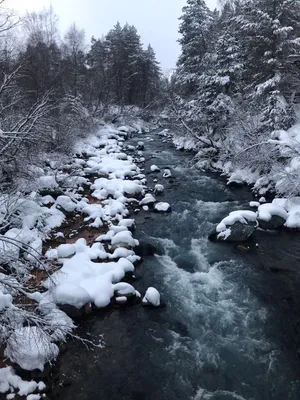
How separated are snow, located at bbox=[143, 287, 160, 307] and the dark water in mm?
193

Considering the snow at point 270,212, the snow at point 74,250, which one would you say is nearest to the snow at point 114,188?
the snow at point 74,250

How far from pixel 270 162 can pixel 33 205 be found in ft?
32.8

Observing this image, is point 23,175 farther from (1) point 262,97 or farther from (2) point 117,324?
(1) point 262,97

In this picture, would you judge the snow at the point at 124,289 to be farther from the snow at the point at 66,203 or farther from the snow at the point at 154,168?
the snow at the point at 154,168

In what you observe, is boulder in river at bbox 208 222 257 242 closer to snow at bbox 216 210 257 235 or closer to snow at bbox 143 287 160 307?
snow at bbox 216 210 257 235

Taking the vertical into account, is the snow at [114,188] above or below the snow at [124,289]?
above

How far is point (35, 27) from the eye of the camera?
36281 millimetres

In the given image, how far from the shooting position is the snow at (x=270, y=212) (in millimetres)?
11221

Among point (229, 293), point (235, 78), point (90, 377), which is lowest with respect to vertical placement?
point (90, 377)

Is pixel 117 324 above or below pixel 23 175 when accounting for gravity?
below

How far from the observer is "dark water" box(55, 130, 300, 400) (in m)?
5.64

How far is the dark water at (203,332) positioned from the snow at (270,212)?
786 millimetres

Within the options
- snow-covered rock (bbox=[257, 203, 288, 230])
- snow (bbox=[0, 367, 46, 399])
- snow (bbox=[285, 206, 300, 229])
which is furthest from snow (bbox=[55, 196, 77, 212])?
snow (bbox=[285, 206, 300, 229])

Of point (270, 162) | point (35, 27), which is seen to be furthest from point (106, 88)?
point (270, 162)
